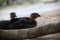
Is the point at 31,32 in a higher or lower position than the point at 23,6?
lower

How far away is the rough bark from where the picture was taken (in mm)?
1338

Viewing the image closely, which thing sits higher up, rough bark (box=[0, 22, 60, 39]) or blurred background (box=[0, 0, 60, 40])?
blurred background (box=[0, 0, 60, 40])

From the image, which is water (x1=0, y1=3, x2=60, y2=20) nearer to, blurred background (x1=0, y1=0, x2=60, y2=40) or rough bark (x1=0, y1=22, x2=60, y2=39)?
blurred background (x1=0, y1=0, x2=60, y2=40)

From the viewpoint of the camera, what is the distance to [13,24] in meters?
1.36

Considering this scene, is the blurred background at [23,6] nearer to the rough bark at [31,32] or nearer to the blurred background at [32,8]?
the blurred background at [32,8]

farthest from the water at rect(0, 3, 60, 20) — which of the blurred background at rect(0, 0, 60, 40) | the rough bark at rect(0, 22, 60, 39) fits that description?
the rough bark at rect(0, 22, 60, 39)

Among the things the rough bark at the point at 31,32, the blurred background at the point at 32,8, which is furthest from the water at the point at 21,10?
the rough bark at the point at 31,32

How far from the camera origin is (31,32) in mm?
1338

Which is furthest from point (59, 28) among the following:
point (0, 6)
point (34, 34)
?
point (0, 6)

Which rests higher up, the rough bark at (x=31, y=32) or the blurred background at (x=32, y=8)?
the blurred background at (x=32, y=8)

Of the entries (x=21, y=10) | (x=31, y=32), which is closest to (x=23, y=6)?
(x=21, y=10)

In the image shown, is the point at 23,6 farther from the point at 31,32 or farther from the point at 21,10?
the point at 31,32

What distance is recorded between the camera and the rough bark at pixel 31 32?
134 centimetres

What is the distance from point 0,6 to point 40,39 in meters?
0.38
